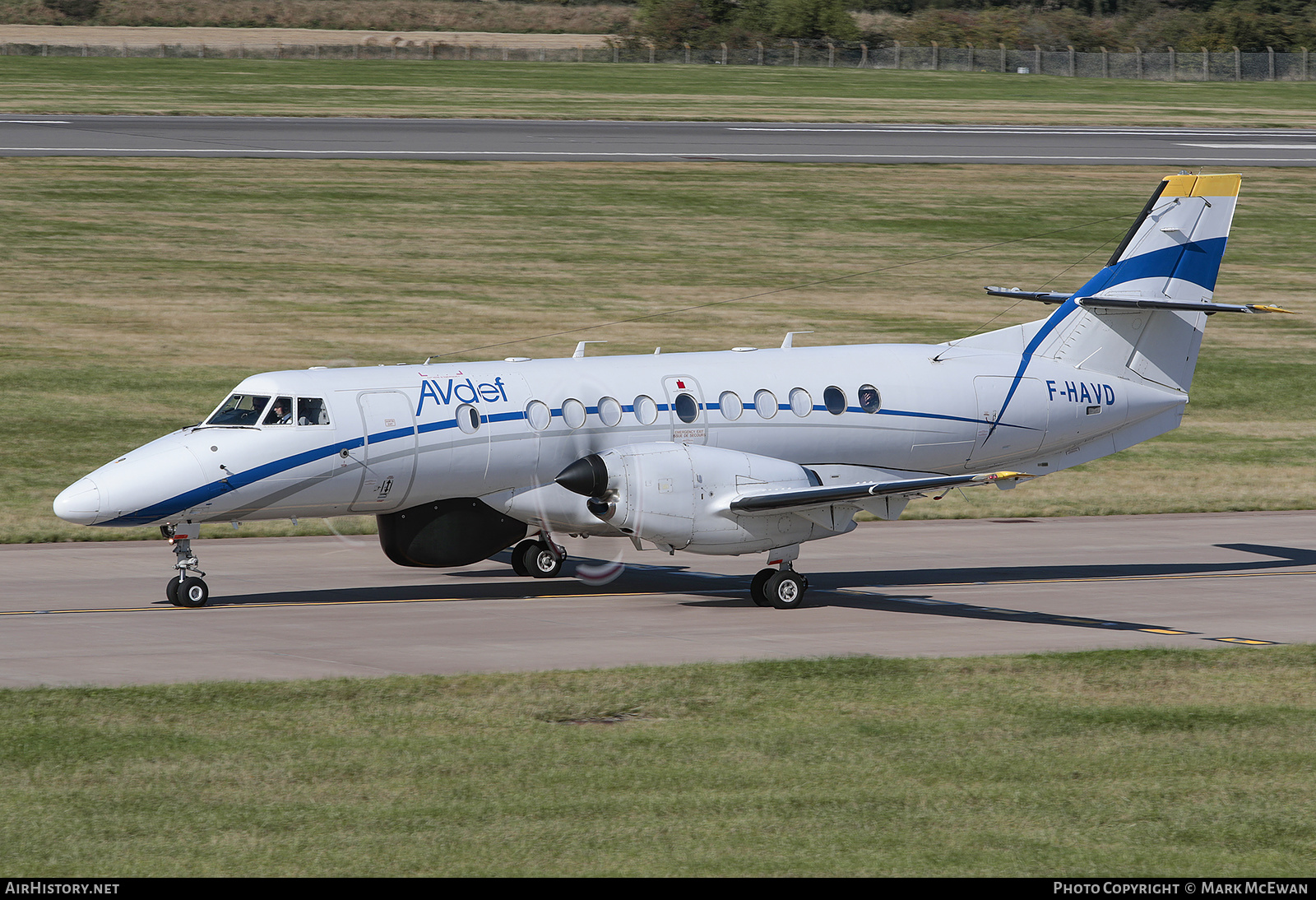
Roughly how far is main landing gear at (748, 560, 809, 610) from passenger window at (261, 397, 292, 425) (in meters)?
6.50

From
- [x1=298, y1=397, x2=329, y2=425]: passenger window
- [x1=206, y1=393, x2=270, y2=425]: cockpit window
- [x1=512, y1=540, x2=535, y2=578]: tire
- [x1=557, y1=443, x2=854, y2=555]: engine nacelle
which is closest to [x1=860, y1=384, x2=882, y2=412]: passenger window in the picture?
[x1=557, y1=443, x2=854, y2=555]: engine nacelle

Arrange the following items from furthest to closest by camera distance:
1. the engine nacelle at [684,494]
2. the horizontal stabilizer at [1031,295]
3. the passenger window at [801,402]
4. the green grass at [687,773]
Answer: the horizontal stabilizer at [1031,295]
the passenger window at [801,402]
the engine nacelle at [684,494]
the green grass at [687,773]

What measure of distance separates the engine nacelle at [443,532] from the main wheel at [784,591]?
3.57 metres

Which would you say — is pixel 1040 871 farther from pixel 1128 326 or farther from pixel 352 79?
pixel 352 79

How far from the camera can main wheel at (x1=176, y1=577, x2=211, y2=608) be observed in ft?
66.1

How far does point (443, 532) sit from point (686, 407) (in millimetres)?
3719

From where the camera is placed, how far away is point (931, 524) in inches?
1168

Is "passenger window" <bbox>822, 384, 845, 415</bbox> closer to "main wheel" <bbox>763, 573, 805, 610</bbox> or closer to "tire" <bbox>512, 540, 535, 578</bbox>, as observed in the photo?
"main wheel" <bbox>763, 573, 805, 610</bbox>

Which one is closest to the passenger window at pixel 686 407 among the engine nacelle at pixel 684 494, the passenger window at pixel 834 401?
the engine nacelle at pixel 684 494

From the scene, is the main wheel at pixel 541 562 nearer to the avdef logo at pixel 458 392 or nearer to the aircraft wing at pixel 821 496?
the avdef logo at pixel 458 392

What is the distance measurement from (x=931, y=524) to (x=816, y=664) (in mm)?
12881

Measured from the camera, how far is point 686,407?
21797 mm

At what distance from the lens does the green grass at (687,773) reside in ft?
36.9

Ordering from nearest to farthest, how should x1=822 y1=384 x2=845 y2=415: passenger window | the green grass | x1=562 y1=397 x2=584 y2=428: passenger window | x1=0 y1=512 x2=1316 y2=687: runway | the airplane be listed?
the green grass < x1=0 y1=512 x2=1316 y2=687: runway < the airplane < x1=562 y1=397 x2=584 y2=428: passenger window < x1=822 y1=384 x2=845 y2=415: passenger window
